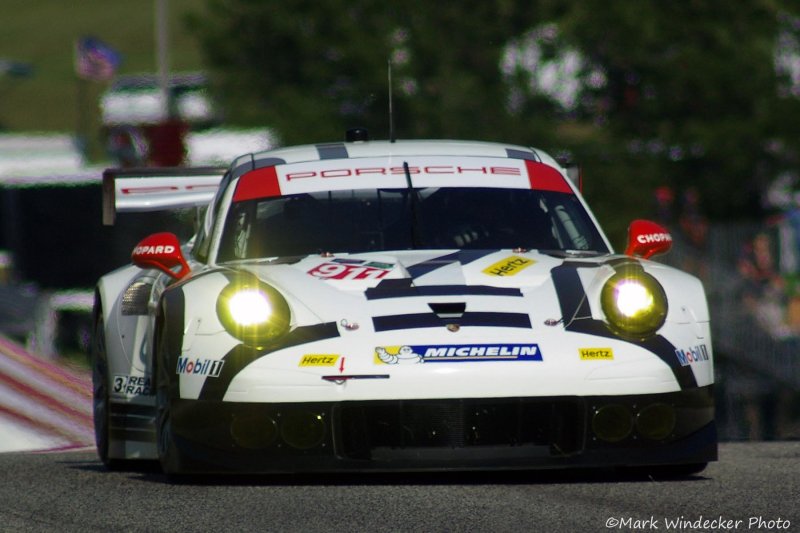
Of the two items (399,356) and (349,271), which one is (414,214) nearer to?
(349,271)

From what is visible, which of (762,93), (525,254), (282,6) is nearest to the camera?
(525,254)

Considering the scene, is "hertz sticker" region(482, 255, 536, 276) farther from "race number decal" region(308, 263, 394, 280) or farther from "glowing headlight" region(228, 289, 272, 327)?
"glowing headlight" region(228, 289, 272, 327)

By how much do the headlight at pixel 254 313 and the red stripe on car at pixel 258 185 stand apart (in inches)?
54.3

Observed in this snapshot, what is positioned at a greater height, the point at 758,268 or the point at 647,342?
the point at 647,342

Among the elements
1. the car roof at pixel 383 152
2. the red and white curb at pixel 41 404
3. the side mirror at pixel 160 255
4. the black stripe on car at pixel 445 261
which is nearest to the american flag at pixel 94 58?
the red and white curb at pixel 41 404

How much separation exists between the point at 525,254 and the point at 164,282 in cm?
144

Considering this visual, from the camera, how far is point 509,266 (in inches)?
257

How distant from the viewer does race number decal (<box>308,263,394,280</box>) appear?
6.40 meters

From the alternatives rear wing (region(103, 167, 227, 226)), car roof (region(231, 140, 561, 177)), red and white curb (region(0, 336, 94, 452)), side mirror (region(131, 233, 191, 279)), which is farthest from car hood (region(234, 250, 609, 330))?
red and white curb (region(0, 336, 94, 452))

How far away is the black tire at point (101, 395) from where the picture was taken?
753 cm

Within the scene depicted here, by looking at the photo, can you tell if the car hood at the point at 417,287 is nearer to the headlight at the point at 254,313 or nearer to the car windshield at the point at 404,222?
the headlight at the point at 254,313

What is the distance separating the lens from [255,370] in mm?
6000

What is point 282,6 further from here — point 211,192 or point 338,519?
point 338,519

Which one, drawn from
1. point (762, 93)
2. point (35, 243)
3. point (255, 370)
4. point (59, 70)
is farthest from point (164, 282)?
point (59, 70)
